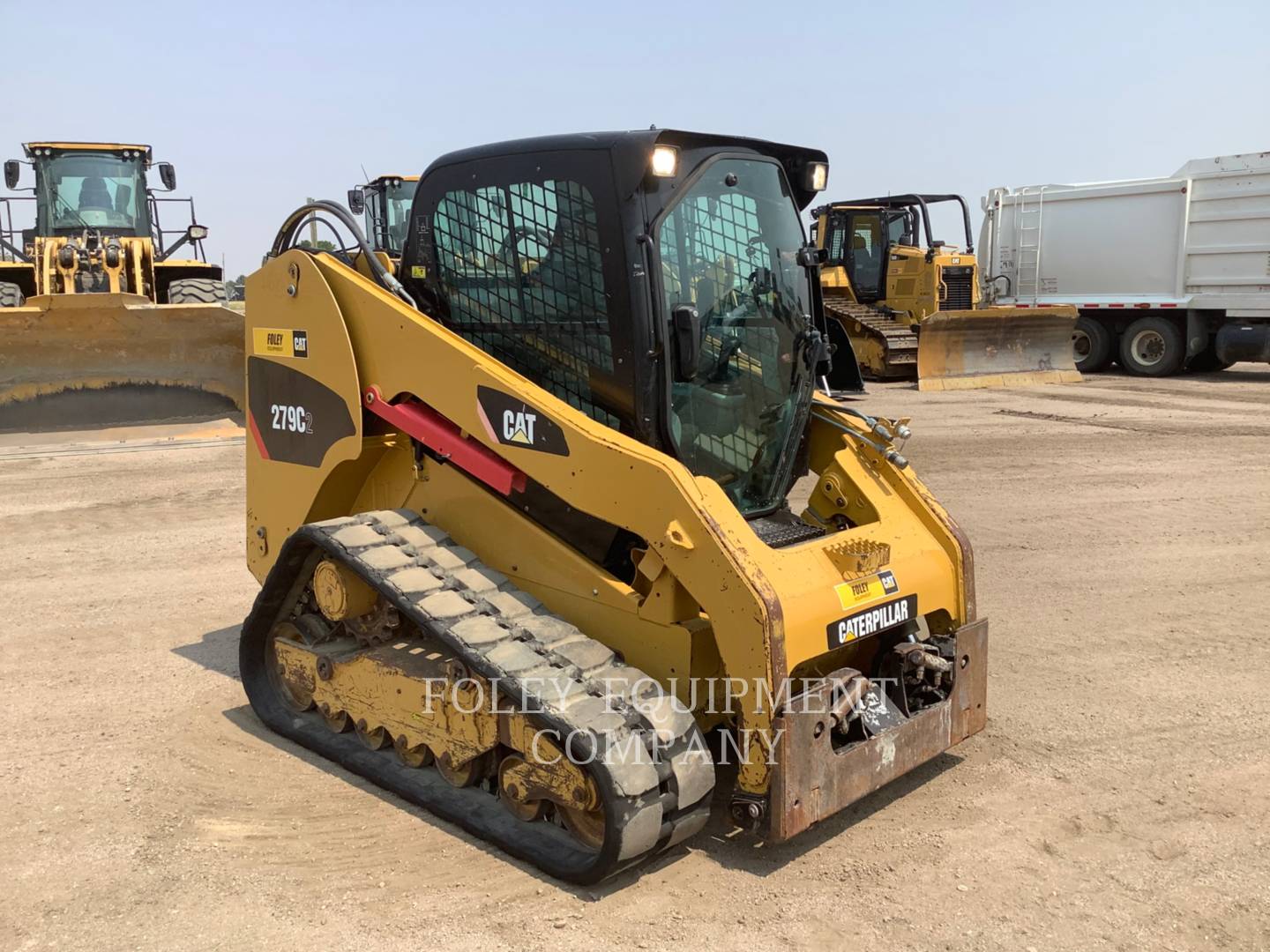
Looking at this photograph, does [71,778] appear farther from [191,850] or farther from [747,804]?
[747,804]

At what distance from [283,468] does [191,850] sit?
5.49 ft

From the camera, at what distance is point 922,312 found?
17156 millimetres

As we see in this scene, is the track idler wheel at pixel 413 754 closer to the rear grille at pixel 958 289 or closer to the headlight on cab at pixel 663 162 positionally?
the headlight on cab at pixel 663 162

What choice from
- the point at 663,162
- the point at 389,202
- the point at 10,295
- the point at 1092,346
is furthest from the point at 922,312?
the point at 663,162

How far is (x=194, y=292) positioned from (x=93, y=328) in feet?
7.22

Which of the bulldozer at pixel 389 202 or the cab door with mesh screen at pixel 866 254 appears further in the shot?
the cab door with mesh screen at pixel 866 254

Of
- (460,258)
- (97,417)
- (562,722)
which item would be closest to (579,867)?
(562,722)

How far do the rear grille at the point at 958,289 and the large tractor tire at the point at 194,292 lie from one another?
35.4 ft

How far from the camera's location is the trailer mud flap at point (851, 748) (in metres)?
3.09

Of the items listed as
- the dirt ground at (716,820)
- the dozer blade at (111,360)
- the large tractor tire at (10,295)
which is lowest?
the dirt ground at (716,820)

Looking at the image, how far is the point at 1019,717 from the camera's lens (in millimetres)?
4363

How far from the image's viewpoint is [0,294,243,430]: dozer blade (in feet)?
34.5

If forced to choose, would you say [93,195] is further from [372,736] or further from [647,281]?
[647,281]

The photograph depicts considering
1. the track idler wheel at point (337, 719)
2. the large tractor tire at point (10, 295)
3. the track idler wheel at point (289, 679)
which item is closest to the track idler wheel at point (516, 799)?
the track idler wheel at point (337, 719)
